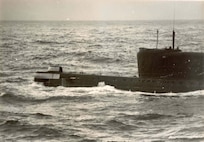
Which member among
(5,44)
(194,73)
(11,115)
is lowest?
(11,115)

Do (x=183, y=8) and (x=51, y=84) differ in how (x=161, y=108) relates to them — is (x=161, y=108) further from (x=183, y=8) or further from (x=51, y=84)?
(x=51, y=84)

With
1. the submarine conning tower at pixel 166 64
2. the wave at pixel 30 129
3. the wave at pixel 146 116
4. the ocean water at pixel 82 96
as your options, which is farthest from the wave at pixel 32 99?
the submarine conning tower at pixel 166 64

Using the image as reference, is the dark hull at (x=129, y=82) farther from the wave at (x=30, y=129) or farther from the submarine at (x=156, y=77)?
the wave at (x=30, y=129)

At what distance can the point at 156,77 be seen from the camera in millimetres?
2674

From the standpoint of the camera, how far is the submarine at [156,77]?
7.90ft

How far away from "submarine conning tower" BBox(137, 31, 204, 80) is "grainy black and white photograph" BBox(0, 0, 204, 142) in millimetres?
298

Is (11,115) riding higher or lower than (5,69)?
lower

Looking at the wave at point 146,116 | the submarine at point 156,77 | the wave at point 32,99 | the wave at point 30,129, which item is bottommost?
the wave at point 30,129

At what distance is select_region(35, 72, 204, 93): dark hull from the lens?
2.40m

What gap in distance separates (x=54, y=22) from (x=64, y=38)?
11 centimetres

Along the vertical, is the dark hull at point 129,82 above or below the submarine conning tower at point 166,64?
below

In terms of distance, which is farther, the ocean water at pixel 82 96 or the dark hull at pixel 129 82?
the dark hull at pixel 129 82

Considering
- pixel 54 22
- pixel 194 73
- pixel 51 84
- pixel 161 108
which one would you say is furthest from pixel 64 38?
pixel 194 73

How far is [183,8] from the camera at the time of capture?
6.52ft
